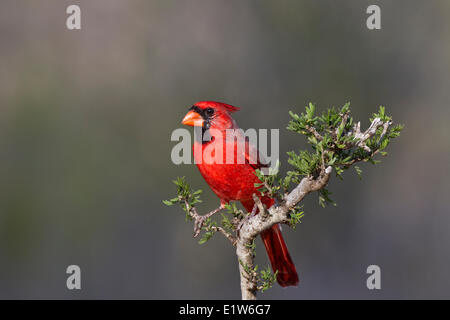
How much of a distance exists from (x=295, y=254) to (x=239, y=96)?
1107 millimetres

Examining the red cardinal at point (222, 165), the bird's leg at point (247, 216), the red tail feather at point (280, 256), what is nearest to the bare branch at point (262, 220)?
the bird's leg at point (247, 216)

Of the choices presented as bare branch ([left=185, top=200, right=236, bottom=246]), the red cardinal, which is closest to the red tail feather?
the red cardinal

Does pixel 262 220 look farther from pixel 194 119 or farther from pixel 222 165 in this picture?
pixel 194 119

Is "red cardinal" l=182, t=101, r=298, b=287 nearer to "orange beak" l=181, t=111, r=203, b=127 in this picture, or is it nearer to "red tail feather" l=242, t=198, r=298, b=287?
"orange beak" l=181, t=111, r=203, b=127

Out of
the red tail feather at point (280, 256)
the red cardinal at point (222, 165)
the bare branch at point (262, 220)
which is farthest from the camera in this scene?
the red tail feather at point (280, 256)

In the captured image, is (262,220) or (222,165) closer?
(262,220)

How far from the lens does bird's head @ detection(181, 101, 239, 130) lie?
1.95 m

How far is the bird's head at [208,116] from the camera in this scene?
1945 millimetres

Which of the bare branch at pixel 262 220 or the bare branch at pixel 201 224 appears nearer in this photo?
the bare branch at pixel 262 220

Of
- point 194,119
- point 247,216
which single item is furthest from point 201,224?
point 194,119

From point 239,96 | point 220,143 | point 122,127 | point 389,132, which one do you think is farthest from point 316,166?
point 122,127

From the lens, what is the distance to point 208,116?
1.97 metres

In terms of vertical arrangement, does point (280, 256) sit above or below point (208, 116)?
below

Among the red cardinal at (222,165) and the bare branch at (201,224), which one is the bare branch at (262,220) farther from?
the red cardinal at (222,165)
